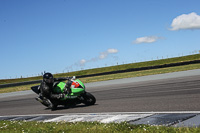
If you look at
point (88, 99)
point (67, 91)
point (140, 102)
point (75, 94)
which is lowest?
point (140, 102)

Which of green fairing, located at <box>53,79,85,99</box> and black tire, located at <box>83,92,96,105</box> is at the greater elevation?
green fairing, located at <box>53,79,85,99</box>

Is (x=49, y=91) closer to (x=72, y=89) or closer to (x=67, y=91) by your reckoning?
(x=67, y=91)

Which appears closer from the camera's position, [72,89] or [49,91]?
[72,89]

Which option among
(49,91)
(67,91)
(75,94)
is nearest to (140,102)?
(75,94)

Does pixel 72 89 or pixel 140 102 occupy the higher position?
pixel 72 89

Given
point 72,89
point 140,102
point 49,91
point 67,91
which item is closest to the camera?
point 140,102

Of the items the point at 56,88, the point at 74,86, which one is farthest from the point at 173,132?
the point at 56,88

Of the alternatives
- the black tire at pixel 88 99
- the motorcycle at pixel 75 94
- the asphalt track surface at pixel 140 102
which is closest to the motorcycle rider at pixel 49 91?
the motorcycle at pixel 75 94

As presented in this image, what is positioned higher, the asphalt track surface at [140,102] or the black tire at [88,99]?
the black tire at [88,99]

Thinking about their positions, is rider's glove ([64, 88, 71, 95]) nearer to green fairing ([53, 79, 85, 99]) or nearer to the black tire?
green fairing ([53, 79, 85, 99])

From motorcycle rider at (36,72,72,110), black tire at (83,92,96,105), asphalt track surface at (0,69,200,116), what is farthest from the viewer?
black tire at (83,92,96,105)

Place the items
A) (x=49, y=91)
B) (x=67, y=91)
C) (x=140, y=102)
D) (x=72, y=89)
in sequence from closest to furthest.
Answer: (x=140, y=102)
(x=72, y=89)
(x=67, y=91)
(x=49, y=91)

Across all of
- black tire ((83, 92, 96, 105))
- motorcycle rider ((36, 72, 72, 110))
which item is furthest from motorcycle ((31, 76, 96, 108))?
motorcycle rider ((36, 72, 72, 110))

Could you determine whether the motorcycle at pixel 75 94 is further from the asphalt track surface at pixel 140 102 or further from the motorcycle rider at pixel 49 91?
the asphalt track surface at pixel 140 102
